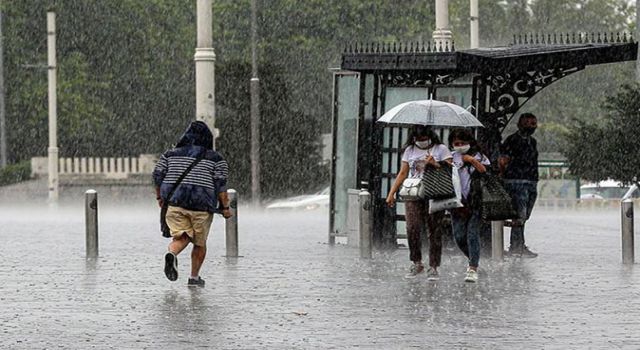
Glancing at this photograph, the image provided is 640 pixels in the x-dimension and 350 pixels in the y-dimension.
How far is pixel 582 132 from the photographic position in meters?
32.4

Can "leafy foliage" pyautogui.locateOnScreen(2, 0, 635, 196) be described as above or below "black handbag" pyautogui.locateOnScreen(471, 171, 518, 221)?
above

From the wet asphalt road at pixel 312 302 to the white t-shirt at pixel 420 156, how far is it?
105cm

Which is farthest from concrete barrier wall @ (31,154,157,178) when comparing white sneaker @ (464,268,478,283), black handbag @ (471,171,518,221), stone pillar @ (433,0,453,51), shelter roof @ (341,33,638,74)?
white sneaker @ (464,268,478,283)

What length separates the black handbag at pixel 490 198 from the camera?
1769cm

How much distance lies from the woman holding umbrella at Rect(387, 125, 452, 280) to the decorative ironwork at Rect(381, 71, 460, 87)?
3.46 m

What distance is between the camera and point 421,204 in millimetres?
17953

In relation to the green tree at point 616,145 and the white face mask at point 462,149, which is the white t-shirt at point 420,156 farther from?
the green tree at point 616,145

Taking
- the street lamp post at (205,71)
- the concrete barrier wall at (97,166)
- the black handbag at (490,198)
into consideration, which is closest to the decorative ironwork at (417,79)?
the black handbag at (490,198)

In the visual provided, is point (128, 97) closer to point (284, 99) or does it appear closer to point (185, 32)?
point (185, 32)

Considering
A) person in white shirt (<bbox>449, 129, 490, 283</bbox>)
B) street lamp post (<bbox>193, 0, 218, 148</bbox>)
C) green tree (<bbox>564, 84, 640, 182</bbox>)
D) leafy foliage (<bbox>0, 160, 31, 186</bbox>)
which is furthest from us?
leafy foliage (<bbox>0, 160, 31, 186</bbox>)

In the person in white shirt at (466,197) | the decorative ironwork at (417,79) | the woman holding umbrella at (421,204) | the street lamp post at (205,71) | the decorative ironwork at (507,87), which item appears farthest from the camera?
the street lamp post at (205,71)

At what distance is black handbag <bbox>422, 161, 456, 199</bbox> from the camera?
17.5 meters

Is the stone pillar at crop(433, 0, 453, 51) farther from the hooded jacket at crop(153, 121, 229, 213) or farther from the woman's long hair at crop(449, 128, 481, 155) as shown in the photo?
the hooded jacket at crop(153, 121, 229, 213)

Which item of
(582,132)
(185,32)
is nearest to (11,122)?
(185,32)
